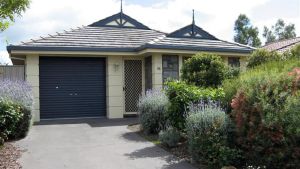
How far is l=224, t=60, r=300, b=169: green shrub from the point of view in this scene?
19.6ft

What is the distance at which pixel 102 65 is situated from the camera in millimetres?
15758

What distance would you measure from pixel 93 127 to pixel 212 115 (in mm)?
6289

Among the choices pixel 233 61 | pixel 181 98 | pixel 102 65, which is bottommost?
pixel 181 98

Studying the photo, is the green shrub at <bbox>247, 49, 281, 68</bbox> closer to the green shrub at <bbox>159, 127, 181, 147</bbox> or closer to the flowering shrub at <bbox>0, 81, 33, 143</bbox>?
the green shrub at <bbox>159, 127, 181, 147</bbox>

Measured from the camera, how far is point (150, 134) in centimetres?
1068

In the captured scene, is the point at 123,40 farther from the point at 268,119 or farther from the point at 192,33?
the point at 268,119

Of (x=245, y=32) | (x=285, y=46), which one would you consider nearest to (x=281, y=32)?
(x=245, y=32)

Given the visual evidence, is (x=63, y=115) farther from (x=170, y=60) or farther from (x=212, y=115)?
(x=212, y=115)

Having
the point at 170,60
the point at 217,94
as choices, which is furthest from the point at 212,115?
the point at 170,60

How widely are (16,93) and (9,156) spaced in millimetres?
3149

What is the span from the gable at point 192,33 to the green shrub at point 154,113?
5.42 m

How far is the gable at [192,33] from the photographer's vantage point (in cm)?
1566

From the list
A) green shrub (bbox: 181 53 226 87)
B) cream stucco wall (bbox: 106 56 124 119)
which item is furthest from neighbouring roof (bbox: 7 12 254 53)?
green shrub (bbox: 181 53 226 87)

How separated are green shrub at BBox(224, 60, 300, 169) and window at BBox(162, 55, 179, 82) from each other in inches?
300
